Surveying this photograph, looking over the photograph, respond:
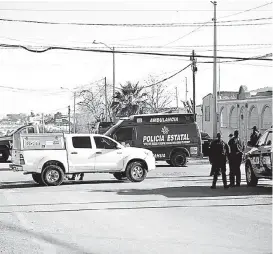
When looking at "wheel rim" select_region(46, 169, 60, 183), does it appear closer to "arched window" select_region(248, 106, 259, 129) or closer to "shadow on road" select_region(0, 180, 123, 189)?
"shadow on road" select_region(0, 180, 123, 189)

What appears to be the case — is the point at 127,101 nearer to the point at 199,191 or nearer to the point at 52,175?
the point at 52,175

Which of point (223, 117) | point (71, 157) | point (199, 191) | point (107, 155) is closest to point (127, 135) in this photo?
point (107, 155)

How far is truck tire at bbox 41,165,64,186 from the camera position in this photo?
20112 millimetres

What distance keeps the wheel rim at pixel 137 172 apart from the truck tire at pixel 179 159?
8589 millimetres

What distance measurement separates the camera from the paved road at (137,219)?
29.1 ft

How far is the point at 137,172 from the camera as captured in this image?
69.8ft

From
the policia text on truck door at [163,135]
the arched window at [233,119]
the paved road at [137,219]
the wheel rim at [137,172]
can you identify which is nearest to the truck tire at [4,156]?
the policia text on truck door at [163,135]

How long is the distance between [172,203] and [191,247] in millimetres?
5571

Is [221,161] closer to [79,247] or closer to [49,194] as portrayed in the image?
[49,194]

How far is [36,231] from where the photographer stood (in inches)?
409

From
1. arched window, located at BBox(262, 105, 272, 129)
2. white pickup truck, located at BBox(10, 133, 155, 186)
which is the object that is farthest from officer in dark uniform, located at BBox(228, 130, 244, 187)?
arched window, located at BBox(262, 105, 272, 129)

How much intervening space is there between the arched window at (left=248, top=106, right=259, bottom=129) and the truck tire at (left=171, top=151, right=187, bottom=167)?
1981 centimetres

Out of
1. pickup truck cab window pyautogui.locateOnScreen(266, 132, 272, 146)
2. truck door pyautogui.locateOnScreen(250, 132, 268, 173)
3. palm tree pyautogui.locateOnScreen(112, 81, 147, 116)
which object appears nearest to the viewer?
pickup truck cab window pyautogui.locateOnScreen(266, 132, 272, 146)

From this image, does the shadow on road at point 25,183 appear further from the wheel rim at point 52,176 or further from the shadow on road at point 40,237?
the shadow on road at point 40,237
